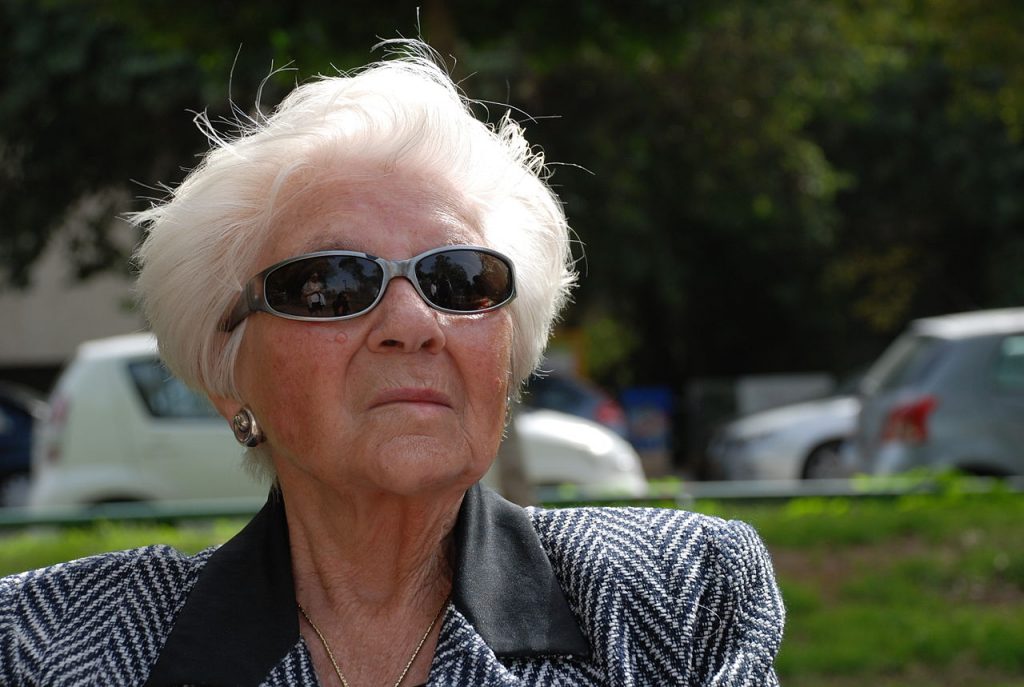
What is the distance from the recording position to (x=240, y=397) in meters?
2.28

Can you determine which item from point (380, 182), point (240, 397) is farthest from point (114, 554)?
point (380, 182)

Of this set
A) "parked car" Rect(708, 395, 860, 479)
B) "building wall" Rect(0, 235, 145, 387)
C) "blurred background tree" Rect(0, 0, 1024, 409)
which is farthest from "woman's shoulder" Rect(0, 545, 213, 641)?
"building wall" Rect(0, 235, 145, 387)

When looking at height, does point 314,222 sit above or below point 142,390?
above

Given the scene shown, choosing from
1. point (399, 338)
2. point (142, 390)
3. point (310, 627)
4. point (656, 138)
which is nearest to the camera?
point (399, 338)

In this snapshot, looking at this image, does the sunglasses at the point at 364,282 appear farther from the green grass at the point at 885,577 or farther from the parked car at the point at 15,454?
the parked car at the point at 15,454

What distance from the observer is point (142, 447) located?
1109 centimetres

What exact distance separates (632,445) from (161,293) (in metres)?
18.9

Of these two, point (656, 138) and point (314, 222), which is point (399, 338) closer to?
point (314, 222)

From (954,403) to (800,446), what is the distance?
4482 millimetres

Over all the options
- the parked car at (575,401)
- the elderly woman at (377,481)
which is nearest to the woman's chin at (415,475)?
the elderly woman at (377,481)

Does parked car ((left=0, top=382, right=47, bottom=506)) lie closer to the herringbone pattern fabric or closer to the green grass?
the green grass

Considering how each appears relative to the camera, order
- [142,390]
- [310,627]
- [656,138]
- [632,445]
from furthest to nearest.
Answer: [632,445], [656,138], [142,390], [310,627]

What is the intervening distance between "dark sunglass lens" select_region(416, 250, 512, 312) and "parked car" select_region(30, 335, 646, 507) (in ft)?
29.0

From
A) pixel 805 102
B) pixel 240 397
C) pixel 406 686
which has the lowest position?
pixel 805 102
